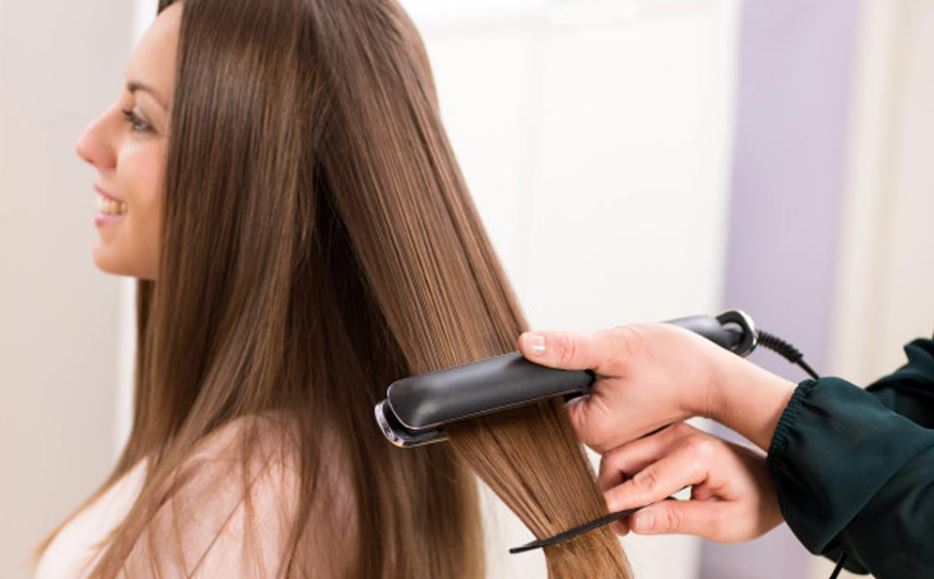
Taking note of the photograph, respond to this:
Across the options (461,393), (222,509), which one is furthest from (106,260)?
(461,393)

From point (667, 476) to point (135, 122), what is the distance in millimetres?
632

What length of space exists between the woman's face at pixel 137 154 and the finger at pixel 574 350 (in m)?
0.46

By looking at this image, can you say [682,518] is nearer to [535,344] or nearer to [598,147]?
[535,344]

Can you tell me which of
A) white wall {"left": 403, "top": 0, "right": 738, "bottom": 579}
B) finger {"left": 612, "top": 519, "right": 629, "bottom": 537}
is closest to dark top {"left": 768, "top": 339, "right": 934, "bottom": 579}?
finger {"left": 612, "top": 519, "right": 629, "bottom": 537}

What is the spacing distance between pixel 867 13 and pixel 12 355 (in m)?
1.37

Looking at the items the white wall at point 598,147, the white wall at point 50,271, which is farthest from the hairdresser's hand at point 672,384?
the white wall at point 50,271

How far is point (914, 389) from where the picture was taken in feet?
2.90

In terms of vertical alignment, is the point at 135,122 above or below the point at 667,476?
above

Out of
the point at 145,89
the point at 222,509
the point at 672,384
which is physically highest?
the point at 145,89

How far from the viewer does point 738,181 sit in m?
1.56

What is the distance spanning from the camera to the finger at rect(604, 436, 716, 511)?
2.42 feet

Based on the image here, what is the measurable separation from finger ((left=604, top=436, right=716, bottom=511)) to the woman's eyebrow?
569mm

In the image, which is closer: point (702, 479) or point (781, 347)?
point (702, 479)

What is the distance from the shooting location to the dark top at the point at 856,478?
68 centimetres
